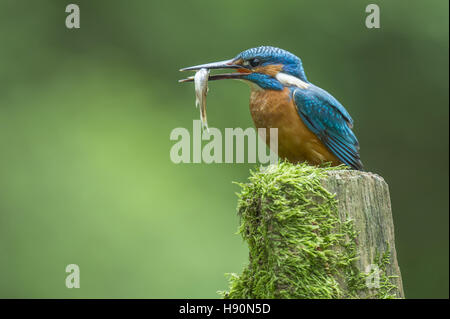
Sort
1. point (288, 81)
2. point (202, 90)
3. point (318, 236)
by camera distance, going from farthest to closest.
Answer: point (288, 81), point (202, 90), point (318, 236)

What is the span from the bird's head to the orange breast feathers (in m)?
0.14

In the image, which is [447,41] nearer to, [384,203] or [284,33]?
[284,33]

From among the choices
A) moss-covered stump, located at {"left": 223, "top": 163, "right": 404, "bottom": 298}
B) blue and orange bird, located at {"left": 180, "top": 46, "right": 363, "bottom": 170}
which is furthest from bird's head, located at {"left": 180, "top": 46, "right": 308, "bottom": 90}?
moss-covered stump, located at {"left": 223, "top": 163, "right": 404, "bottom": 298}

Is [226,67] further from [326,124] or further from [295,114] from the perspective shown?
[326,124]

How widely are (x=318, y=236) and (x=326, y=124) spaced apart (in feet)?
4.58

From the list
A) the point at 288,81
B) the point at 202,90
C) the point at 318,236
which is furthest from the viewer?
the point at 288,81

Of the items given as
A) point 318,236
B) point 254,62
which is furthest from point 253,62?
point 318,236

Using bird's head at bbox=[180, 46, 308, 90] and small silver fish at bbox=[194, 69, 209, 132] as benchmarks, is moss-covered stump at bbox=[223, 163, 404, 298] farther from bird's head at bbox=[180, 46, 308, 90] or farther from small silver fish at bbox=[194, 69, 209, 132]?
bird's head at bbox=[180, 46, 308, 90]

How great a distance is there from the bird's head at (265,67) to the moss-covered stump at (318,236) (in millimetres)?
1319

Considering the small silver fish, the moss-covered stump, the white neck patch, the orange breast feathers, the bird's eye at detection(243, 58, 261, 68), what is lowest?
the moss-covered stump

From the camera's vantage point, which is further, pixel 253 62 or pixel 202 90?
pixel 253 62

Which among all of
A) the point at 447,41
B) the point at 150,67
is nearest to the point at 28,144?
the point at 150,67

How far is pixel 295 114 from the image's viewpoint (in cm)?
392

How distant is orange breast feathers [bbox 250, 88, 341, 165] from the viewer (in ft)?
12.7
